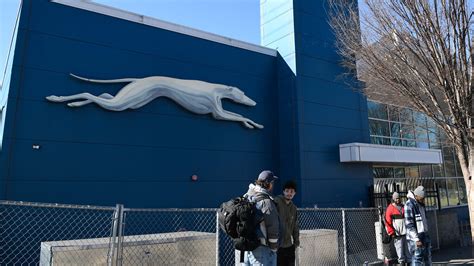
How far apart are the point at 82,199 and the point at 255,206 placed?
5802 mm

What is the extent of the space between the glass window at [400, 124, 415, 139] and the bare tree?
790cm

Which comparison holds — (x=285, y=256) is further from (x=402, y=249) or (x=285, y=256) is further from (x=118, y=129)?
(x=118, y=129)

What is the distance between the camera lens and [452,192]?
1755 centimetres

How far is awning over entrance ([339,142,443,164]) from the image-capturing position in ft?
38.1

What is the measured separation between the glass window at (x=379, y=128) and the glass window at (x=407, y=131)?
40.4 inches

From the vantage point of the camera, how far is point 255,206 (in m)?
3.75

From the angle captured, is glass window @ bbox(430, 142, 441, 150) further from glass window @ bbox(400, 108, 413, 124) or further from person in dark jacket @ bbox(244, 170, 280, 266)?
person in dark jacket @ bbox(244, 170, 280, 266)

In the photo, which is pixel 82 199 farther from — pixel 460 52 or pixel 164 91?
pixel 460 52

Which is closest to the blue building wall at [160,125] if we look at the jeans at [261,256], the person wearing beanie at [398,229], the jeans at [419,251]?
the person wearing beanie at [398,229]

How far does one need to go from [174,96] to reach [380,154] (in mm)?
7301

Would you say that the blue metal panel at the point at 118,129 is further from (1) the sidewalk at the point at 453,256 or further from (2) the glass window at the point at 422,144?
(2) the glass window at the point at 422,144

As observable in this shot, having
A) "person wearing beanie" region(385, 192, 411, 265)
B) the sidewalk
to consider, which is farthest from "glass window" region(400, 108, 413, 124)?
"person wearing beanie" region(385, 192, 411, 265)

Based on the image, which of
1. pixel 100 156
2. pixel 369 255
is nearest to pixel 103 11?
pixel 100 156

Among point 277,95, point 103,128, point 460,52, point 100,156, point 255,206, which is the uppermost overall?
point 277,95
